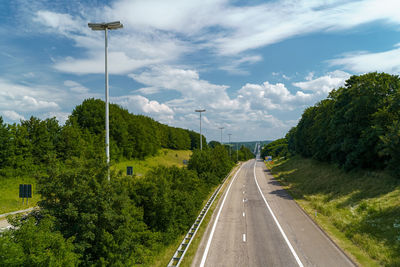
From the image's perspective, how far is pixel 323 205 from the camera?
1136 inches

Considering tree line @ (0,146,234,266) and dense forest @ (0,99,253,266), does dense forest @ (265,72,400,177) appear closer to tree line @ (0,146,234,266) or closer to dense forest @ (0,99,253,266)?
dense forest @ (0,99,253,266)

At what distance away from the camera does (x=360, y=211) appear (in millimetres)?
23938

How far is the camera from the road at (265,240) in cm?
1485

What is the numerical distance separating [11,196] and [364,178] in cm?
4129

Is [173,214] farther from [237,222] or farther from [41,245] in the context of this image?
[41,245]

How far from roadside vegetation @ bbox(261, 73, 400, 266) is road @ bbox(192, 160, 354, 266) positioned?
148cm

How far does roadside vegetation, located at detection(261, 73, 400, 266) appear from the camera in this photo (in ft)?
58.2

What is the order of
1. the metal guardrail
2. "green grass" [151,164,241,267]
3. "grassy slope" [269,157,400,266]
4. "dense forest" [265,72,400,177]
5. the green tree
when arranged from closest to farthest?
the green tree, the metal guardrail, "green grass" [151,164,241,267], "grassy slope" [269,157,400,266], "dense forest" [265,72,400,177]

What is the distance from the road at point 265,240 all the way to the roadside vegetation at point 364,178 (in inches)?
58.4

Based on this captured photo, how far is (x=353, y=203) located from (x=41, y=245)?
90.3ft

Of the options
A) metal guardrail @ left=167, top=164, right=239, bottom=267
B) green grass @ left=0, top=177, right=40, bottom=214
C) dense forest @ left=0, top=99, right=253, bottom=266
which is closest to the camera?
dense forest @ left=0, top=99, right=253, bottom=266

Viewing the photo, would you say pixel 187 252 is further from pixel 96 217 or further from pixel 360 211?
pixel 360 211

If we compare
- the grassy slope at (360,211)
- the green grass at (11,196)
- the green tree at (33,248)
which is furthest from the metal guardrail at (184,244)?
the green grass at (11,196)

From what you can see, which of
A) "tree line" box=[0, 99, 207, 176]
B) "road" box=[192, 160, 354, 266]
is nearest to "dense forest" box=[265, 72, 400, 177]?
"road" box=[192, 160, 354, 266]
